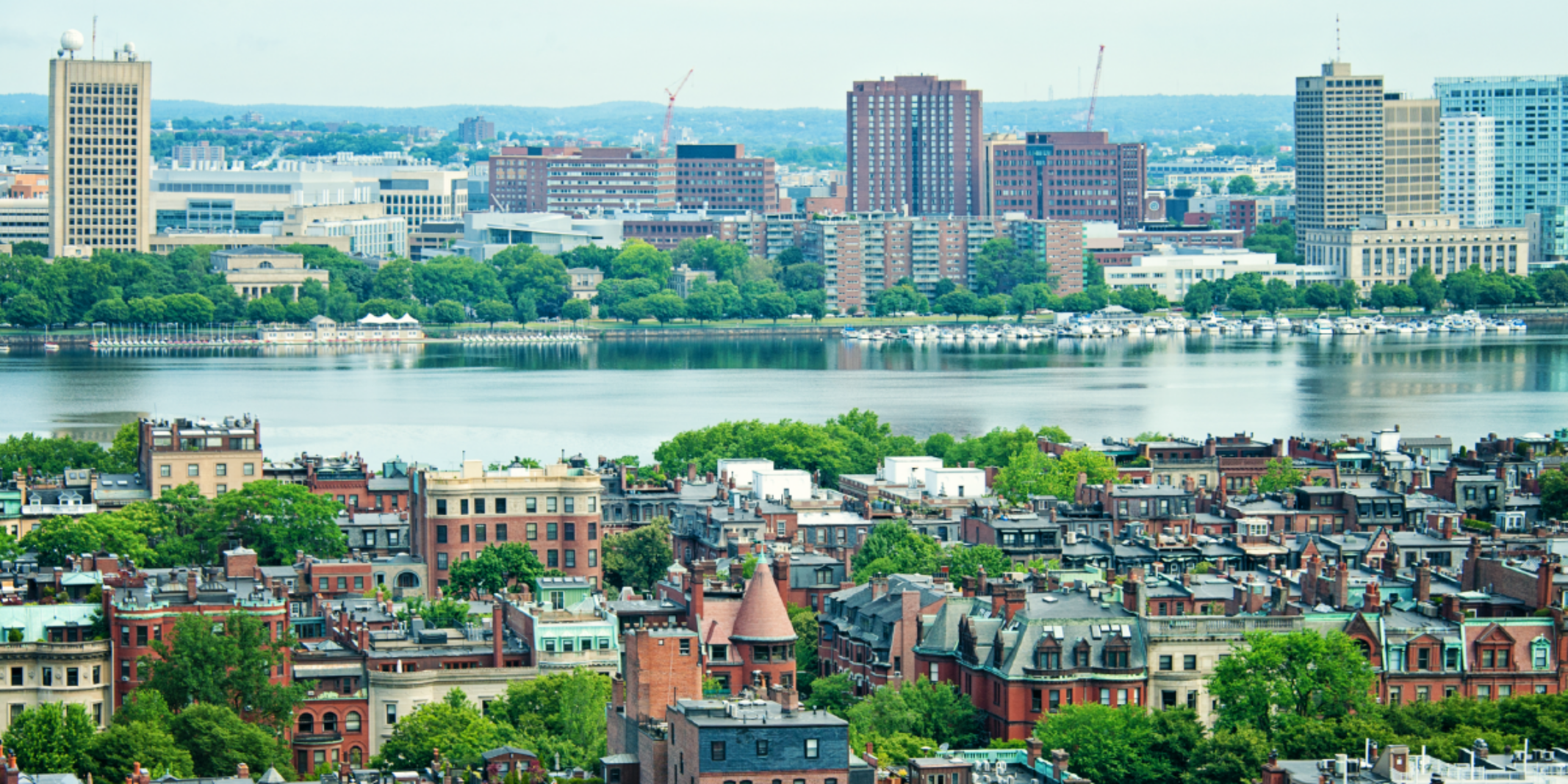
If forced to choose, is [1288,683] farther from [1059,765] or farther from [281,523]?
[281,523]

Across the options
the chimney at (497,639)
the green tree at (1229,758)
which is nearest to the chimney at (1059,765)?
the green tree at (1229,758)

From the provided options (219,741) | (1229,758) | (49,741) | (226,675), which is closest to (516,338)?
(226,675)

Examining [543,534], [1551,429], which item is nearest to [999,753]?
[543,534]

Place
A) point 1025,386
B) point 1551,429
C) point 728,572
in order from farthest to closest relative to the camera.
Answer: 1. point 1025,386
2. point 1551,429
3. point 728,572

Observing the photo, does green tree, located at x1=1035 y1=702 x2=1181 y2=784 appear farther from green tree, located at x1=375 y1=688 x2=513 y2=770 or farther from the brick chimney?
the brick chimney

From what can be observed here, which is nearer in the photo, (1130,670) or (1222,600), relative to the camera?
(1130,670)

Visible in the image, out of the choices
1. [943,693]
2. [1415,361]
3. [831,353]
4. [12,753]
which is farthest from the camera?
[831,353]

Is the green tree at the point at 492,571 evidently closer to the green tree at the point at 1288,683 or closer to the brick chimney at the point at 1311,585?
the brick chimney at the point at 1311,585

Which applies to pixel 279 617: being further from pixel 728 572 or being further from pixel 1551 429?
pixel 1551 429
